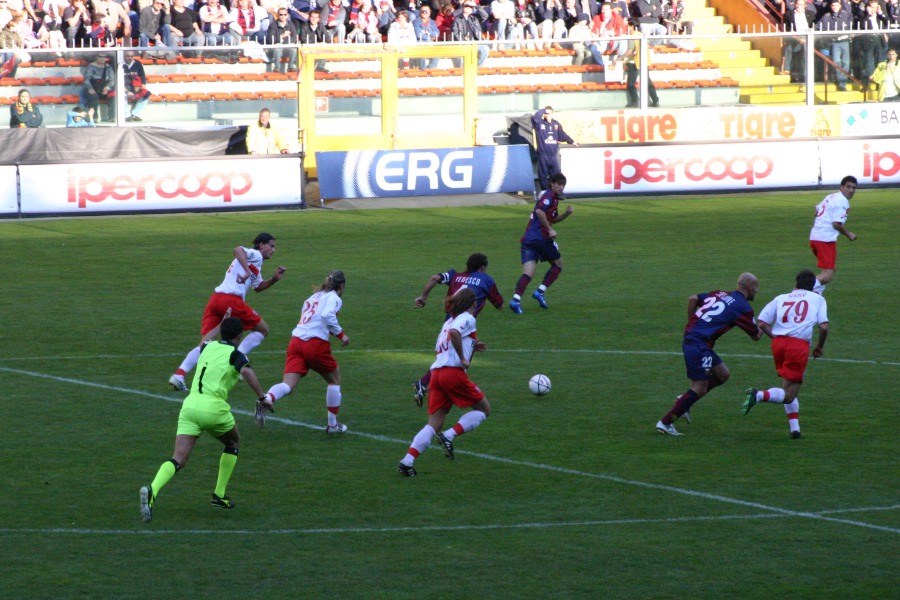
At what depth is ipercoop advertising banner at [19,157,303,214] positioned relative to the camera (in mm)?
30000

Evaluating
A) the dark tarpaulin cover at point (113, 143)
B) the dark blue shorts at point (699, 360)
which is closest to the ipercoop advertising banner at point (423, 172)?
the dark tarpaulin cover at point (113, 143)

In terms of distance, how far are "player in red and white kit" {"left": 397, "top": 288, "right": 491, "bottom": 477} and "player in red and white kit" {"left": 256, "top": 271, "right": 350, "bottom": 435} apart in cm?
143

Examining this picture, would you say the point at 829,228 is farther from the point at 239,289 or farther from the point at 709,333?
the point at 239,289

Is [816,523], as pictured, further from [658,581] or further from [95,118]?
[95,118]

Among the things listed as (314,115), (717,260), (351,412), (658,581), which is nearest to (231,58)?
(314,115)

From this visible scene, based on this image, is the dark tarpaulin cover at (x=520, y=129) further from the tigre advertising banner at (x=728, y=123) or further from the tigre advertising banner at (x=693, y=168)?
the tigre advertising banner at (x=693, y=168)

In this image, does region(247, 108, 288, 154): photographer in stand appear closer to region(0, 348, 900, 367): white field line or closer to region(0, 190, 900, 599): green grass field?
region(0, 190, 900, 599): green grass field

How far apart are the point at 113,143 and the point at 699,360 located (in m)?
21.0

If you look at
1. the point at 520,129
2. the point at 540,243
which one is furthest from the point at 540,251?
the point at 520,129

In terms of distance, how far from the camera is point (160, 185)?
101 feet

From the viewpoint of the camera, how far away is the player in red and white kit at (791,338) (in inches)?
521

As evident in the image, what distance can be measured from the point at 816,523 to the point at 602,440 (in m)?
3.03

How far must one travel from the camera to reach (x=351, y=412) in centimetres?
1454

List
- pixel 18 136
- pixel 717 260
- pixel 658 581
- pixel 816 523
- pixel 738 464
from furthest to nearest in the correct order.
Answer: pixel 18 136, pixel 717 260, pixel 738 464, pixel 816 523, pixel 658 581
